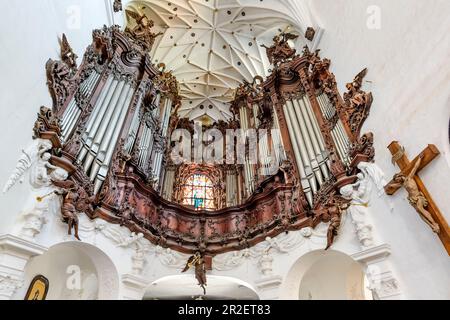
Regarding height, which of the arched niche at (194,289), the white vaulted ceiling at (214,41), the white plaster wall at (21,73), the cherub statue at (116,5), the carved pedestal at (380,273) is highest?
the white vaulted ceiling at (214,41)

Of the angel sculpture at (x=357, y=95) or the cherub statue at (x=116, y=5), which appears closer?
the angel sculpture at (x=357, y=95)

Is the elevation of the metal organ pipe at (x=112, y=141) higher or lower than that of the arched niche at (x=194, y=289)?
higher

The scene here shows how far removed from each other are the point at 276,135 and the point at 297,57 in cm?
294

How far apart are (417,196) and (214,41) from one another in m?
13.6

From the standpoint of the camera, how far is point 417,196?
168 inches

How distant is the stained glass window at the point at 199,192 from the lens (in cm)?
1150

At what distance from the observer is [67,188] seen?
17.6 feet

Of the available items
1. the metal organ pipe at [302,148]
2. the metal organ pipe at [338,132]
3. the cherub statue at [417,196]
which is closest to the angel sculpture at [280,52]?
the metal organ pipe at [302,148]

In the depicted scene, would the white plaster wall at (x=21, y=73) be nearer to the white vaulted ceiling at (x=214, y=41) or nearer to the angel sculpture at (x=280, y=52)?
the angel sculpture at (x=280, y=52)

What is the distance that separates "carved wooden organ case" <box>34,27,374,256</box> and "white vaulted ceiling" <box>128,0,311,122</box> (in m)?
4.09

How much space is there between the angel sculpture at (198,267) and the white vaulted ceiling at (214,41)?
954 cm

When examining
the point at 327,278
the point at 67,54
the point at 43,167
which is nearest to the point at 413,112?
the point at 327,278
